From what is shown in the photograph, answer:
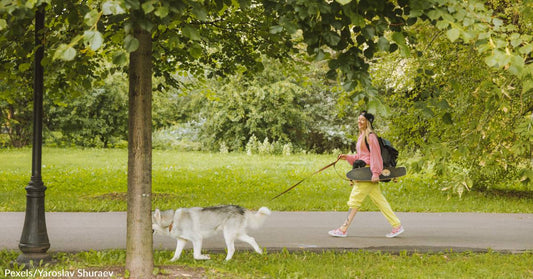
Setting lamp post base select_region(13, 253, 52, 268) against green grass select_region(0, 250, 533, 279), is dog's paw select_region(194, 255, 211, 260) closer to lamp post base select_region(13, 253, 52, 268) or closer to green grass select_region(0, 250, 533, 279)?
green grass select_region(0, 250, 533, 279)

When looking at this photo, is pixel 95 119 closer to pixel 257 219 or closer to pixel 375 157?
pixel 375 157

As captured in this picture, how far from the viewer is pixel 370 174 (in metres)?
8.35

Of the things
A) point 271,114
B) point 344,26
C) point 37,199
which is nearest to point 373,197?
point 344,26

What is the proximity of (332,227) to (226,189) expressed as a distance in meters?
5.47

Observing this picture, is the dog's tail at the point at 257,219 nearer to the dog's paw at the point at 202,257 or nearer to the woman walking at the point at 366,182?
the dog's paw at the point at 202,257

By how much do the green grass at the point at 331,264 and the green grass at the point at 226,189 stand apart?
1665 mm

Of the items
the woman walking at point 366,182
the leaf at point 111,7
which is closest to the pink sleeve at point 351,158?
the woman walking at point 366,182

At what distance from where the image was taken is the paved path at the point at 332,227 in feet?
25.8

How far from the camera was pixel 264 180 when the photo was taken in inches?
657

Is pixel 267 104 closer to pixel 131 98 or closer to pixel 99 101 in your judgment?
pixel 99 101

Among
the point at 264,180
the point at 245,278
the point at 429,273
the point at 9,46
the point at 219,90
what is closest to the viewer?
the point at 245,278

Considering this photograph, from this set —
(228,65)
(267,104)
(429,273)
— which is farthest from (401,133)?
(267,104)

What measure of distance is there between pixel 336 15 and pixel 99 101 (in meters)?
27.9

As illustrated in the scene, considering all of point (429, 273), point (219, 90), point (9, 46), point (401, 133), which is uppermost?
point (219, 90)
